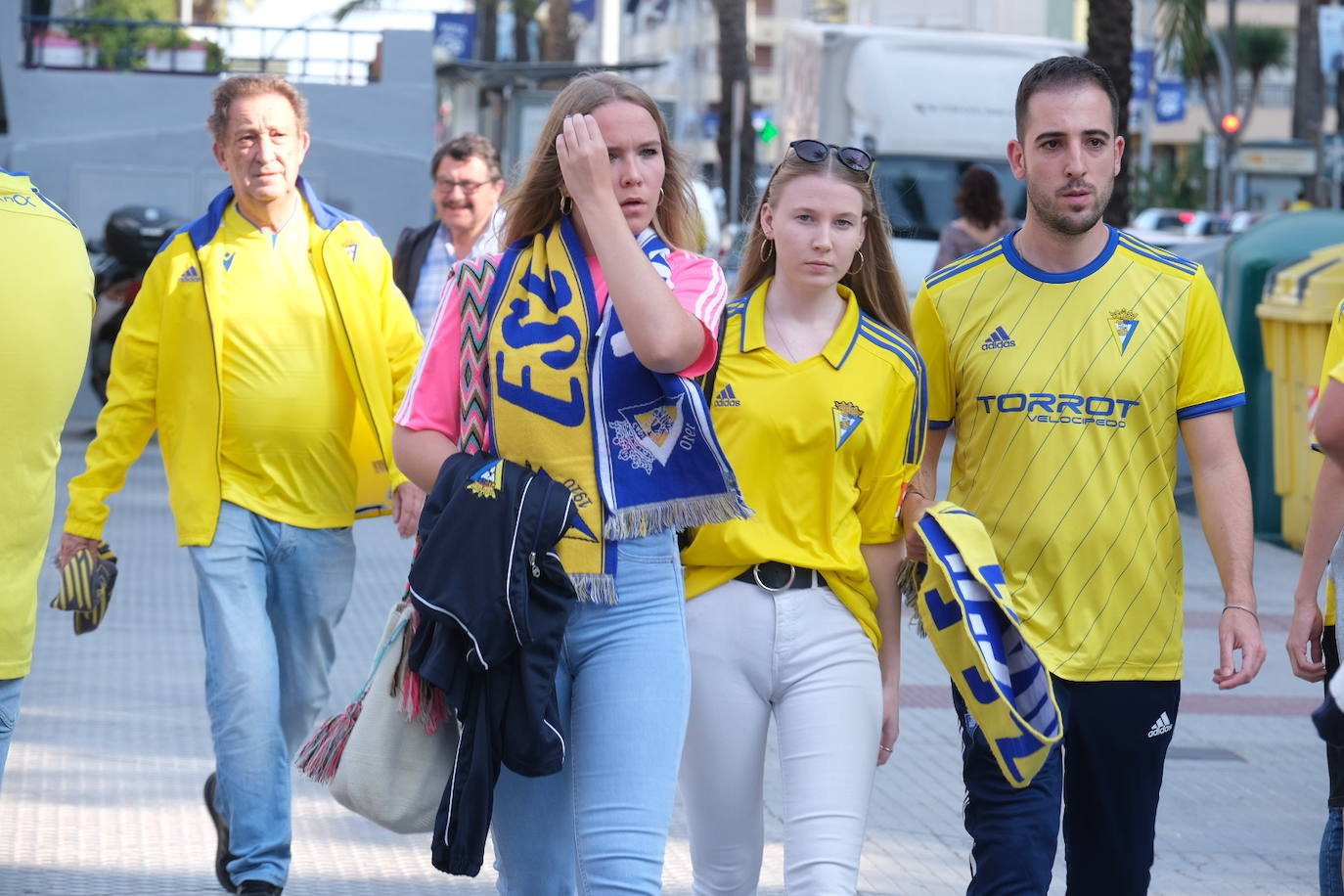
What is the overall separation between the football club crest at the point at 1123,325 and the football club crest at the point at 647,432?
38.1 inches

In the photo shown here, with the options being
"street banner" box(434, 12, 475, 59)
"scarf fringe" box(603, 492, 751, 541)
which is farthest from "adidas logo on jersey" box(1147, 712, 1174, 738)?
"street banner" box(434, 12, 475, 59)

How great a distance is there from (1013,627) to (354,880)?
2.43 m

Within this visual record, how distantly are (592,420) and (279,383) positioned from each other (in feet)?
5.80

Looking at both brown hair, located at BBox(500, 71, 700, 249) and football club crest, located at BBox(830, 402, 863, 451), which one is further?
football club crest, located at BBox(830, 402, 863, 451)

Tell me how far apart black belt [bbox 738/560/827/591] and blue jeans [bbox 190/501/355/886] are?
1586mm

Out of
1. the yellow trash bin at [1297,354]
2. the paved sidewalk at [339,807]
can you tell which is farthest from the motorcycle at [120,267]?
the yellow trash bin at [1297,354]

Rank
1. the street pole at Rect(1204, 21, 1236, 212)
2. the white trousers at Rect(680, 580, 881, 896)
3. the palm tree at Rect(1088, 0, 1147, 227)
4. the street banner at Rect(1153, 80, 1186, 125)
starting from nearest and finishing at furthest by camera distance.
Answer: the white trousers at Rect(680, 580, 881, 896) → the palm tree at Rect(1088, 0, 1147, 227) → the street pole at Rect(1204, 21, 1236, 212) → the street banner at Rect(1153, 80, 1186, 125)

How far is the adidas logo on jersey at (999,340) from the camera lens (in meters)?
3.89

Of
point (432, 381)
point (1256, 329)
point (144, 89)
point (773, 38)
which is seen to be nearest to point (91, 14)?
point (144, 89)

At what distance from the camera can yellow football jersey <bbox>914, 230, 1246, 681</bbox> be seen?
3812mm

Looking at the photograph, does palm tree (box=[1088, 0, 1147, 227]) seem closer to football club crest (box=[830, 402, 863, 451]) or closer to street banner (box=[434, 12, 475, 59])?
football club crest (box=[830, 402, 863, 451])

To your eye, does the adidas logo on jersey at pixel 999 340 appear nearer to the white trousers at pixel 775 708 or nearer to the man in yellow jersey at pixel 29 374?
the white trousers at pixel 775 708

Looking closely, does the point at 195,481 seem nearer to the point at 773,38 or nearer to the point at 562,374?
the point at 562,374

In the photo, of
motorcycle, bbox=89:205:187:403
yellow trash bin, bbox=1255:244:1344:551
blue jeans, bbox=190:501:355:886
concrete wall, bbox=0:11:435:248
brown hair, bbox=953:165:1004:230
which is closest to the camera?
blue jeans, bbox=190:501:355:886
